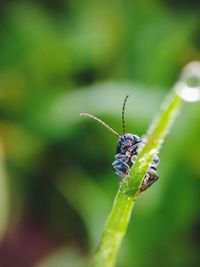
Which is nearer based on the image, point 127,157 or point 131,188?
point 131,188

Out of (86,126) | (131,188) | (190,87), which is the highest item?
(86,126)

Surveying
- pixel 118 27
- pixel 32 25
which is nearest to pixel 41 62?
pixel 32 25

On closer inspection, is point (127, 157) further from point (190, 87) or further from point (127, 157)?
point (190, 87)

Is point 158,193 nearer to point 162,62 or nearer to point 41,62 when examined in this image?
point 162,62

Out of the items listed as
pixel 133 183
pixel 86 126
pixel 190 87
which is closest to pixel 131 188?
pixel 133 183

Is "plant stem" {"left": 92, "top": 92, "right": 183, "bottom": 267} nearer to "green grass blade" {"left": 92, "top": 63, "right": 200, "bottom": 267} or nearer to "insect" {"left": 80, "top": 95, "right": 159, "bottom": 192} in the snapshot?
"green grass blade" {"left": 92, "top": 63, "right": 200, "bottom": 267}
